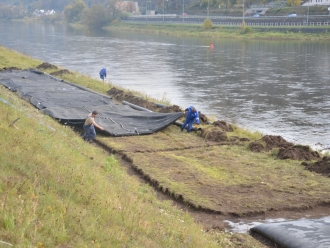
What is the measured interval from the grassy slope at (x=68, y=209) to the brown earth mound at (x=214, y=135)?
7920 millimetres

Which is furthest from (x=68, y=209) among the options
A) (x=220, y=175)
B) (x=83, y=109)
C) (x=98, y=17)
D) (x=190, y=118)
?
(x=98, y=17)

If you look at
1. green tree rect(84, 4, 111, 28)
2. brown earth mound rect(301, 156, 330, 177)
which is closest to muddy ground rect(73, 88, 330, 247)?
brown earth mound rect(301, 156, 330, 177)

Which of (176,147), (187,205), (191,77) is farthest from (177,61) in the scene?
(187,205)

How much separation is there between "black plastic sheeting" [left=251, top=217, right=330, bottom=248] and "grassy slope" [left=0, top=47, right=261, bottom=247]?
0.47 meters

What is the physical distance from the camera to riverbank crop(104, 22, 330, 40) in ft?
296

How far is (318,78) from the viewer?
138 ft

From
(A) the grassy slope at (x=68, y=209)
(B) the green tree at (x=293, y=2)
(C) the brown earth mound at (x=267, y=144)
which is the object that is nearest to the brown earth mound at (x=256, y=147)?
(C) the brown earth mound at (x=267, y=144)

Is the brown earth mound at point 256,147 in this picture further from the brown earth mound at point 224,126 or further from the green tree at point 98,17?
the green tree at point 98,17

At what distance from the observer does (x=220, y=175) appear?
14.5 meters

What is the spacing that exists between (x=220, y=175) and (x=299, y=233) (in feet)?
16.3

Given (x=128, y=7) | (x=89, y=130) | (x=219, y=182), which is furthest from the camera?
(x=128, y=7)

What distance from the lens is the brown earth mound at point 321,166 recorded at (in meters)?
14.9

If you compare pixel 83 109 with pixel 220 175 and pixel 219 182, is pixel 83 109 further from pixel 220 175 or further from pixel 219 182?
pixel 219 182

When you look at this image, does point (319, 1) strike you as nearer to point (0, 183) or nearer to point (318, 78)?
point (318, 78)
